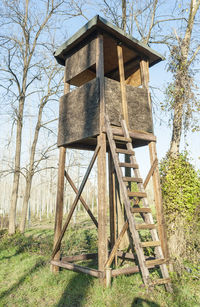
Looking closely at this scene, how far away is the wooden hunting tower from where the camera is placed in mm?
5613

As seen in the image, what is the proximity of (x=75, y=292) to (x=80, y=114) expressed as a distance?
4189 millimetres

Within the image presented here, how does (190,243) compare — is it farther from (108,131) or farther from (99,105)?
(99,105)

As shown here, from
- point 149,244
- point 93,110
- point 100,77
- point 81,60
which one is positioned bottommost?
point 149,244

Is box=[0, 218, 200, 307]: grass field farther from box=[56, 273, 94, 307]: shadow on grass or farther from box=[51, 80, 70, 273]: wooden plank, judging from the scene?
box=[51, 80, 70, 273]: wooden plank

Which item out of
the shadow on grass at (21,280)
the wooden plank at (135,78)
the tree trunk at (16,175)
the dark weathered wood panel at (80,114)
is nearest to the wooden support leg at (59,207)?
the dark weathered wood panel at (80,114)

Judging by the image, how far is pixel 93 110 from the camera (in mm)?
6410

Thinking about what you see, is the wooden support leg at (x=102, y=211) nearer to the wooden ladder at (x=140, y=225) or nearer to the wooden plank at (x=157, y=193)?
the wooden ladder at (x=140, y=225)

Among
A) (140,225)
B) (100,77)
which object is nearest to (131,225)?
(140,225)

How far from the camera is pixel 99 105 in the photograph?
20.6 feet

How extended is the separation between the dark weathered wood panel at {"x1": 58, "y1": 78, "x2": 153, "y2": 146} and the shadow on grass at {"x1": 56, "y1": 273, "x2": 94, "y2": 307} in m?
3.41

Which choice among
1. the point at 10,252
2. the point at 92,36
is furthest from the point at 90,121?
the point at 10,252

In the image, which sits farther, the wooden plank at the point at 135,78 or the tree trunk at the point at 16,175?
the tree trunk at the point at 16,175

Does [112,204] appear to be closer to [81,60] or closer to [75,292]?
[75,292]

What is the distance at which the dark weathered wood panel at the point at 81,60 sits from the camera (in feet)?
22.4
